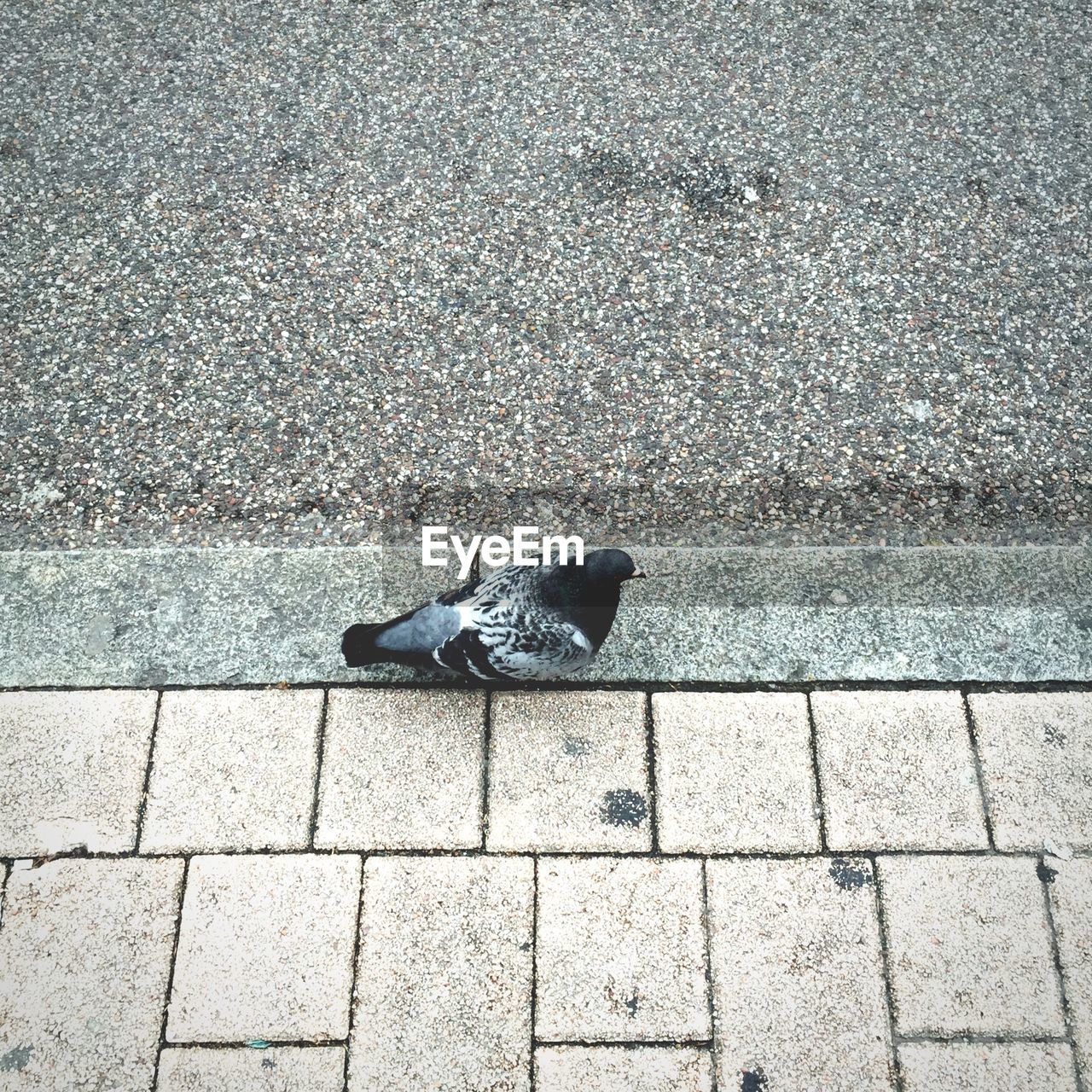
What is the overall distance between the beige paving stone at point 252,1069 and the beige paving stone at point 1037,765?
191 centimetres

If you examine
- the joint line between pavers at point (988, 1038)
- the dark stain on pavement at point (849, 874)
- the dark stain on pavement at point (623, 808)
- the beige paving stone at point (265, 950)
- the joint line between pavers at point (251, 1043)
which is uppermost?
the dark stain on pavement at point (623, 808)

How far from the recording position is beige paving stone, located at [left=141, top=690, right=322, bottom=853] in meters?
2.71

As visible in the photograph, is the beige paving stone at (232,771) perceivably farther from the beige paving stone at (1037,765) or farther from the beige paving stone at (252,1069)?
the beige paving stone at (1037,765)

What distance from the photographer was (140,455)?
11.0 ft

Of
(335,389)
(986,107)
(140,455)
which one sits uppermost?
(986,107)

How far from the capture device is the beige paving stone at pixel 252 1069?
2.44 metres

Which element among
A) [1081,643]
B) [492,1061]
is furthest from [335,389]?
[1081,643]

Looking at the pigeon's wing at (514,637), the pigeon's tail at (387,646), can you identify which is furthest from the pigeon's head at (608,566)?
the pigeon's tail at (387,646)

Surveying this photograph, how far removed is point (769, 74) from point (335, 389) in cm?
240

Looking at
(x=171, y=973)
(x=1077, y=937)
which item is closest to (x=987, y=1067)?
(x=1077, y=937)

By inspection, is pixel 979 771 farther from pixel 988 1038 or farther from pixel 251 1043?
pixel 251 1043

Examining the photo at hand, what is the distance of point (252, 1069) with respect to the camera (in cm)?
246

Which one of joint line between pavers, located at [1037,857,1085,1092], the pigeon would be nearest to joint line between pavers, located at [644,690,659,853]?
the pigeon

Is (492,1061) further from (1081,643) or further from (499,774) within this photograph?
(1081,643)
